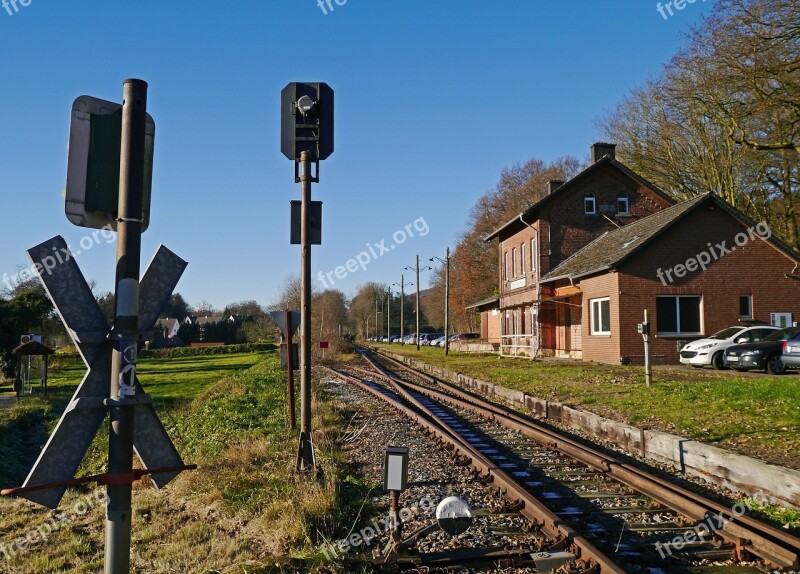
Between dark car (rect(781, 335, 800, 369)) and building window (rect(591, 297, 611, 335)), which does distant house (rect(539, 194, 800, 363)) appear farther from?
dark car (rect(781, 335, 800, 369))

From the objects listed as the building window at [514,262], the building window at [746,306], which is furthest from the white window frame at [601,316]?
the building window at [514,262]

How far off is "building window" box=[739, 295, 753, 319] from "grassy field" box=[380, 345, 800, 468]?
5.42 m

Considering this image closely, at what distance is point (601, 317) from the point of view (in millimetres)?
25453

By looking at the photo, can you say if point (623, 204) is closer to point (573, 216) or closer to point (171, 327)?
point (573, 216)

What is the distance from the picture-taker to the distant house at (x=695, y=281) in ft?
77.7

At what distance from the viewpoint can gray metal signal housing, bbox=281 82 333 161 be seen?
7430 millimetres

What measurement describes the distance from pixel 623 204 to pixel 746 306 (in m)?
9.47

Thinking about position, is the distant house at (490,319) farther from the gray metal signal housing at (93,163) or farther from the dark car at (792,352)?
the gray metal signal housing at (93,163)

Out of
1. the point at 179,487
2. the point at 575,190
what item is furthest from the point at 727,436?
the point at 575,190

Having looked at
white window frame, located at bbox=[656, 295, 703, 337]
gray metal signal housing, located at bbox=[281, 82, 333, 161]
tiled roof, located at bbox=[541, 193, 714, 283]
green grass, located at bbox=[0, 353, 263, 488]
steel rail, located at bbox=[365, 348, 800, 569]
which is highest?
tiled roof, located at bbox=[541, 193, 714, 283]

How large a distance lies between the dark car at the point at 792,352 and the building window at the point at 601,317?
736cm

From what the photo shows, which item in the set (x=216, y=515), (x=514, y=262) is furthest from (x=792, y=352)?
(x=514, y=262)

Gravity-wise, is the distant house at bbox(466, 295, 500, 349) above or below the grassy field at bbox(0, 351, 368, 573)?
above

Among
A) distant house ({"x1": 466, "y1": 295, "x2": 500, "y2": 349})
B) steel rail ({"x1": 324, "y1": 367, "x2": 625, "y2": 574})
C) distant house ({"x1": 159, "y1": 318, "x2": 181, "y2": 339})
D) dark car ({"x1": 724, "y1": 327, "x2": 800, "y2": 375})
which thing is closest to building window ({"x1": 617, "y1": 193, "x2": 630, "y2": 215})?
distant house ({"x1": 466, "y1": 295, "x2": 500, "y2": 349})
